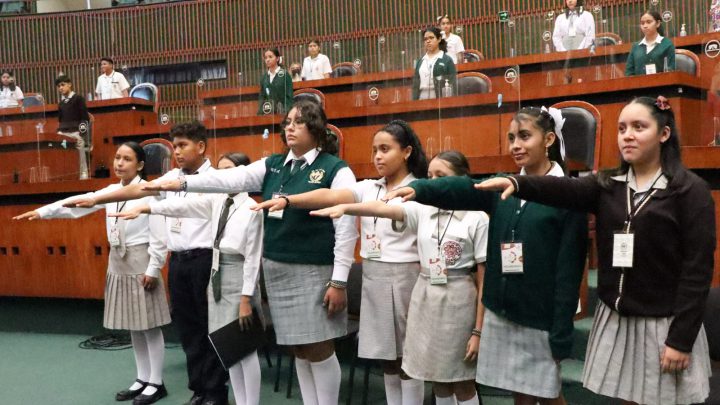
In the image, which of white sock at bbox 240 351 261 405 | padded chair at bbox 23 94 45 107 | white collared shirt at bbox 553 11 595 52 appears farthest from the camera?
padded chair at bbox 23 94 45 107

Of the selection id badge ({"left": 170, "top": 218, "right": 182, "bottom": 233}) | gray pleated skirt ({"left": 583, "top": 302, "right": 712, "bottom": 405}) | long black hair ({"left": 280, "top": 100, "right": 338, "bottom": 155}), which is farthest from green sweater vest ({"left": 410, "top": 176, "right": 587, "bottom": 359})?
id badge ({"left": 170, "top": 218, "right": 182, "bottom": 233})

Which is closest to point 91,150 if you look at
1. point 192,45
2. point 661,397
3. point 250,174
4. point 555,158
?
point 250,174

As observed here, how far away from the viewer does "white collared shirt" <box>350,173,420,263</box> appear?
2.82m

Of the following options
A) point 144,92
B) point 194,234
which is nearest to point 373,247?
point 194,234

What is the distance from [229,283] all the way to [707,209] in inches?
81.7

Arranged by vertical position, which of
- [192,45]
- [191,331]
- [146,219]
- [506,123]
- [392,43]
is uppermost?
[192,45]

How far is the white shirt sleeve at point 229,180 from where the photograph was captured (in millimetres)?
2670

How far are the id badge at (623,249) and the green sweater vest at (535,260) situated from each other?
0.65 feet

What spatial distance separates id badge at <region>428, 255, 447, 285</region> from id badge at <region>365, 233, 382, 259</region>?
12.6 inches

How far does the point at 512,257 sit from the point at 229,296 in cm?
148

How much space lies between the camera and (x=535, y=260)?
88.4 inches

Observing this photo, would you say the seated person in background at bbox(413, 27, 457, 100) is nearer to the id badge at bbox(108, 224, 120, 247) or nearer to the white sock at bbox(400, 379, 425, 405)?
the id badge at bbox(108, 224, 120, 247)

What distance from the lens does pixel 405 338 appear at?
2.74m

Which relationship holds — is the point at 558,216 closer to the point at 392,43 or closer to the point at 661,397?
the point at 661,397
